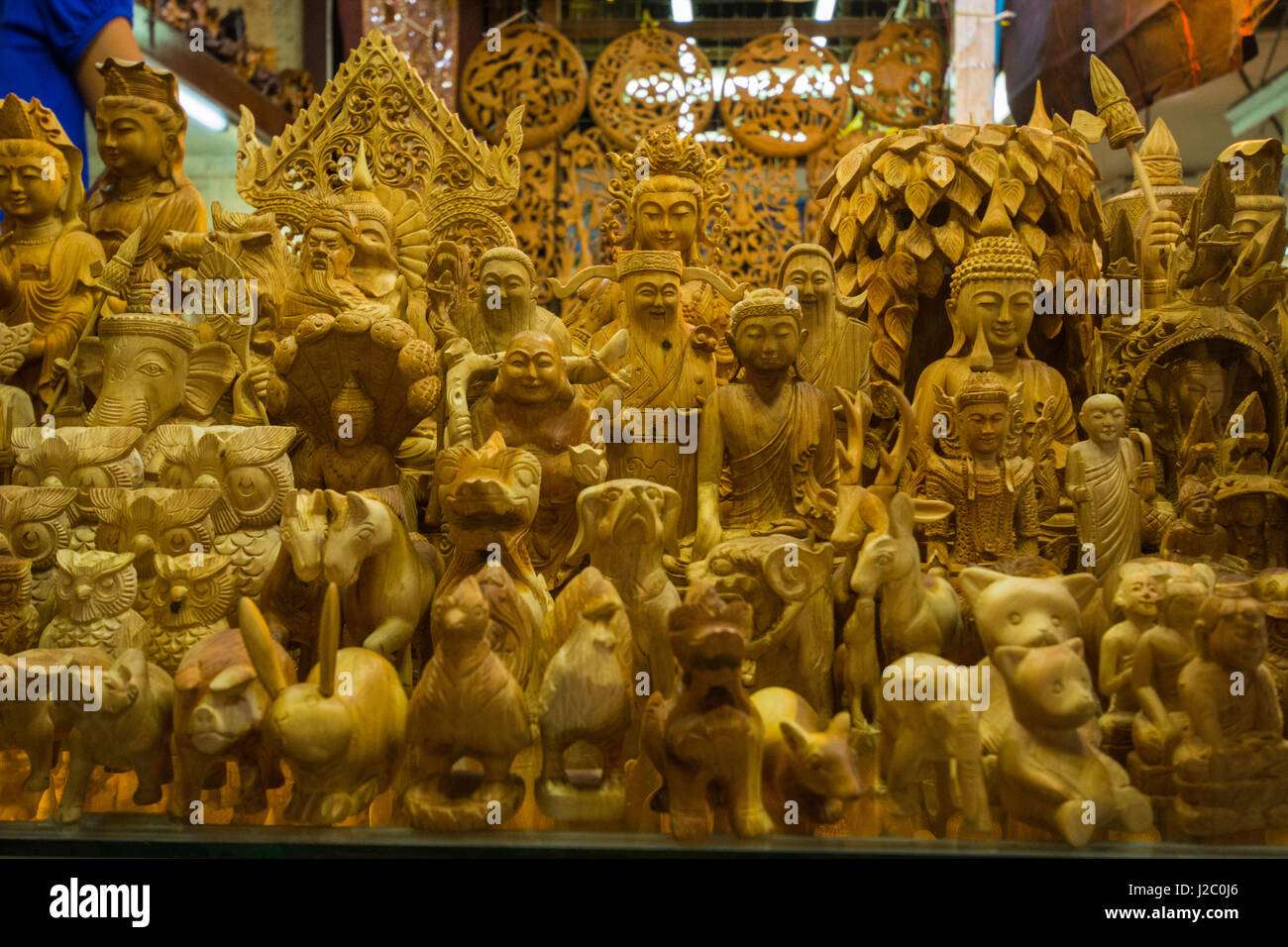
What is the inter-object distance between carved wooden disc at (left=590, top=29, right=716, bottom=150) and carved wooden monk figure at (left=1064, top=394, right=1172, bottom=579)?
3.25m

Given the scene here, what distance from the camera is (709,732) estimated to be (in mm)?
2094

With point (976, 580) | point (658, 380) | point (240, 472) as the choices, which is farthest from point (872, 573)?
point (240, 472)

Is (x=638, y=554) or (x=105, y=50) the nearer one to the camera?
(x=638, y=554)

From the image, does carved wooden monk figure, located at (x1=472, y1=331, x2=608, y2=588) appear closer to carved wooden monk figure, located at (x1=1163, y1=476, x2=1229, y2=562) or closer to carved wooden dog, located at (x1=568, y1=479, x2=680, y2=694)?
carved wooden dog, located at (x1=568, y1=479, x2=680, y2=694)

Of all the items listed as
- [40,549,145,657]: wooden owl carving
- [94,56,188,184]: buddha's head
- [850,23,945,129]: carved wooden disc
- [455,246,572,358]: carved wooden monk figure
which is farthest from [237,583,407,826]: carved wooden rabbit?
[850,23,945,129]: carved wooden disc

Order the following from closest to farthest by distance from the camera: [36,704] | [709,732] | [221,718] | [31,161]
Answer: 1. [709,732]
2. [221,718]
3. [36,704]
4. [31,161]

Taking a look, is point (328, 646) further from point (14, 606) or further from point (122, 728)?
point (14, 606)

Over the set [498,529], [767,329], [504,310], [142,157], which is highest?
[142,157]

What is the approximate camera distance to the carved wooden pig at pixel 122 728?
7.36ft

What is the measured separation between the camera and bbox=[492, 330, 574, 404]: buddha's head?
279cm

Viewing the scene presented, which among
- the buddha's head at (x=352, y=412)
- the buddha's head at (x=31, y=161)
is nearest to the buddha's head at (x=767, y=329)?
the buddha's head at (x=352, y=412)

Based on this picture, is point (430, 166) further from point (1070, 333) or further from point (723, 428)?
point (1070, 333)

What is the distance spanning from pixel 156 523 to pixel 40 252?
4.18 ft

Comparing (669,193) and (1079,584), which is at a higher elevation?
(669,193)
